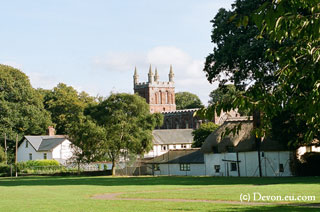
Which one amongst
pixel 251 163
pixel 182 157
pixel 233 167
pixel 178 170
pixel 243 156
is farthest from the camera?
pixel 182 157

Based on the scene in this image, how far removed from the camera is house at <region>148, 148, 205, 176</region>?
60594 millimetres

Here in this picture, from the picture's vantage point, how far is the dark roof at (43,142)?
7811 centimetres

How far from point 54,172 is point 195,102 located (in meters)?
87.7

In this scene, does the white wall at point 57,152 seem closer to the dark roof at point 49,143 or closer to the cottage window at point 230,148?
the dark roof at point 49,143

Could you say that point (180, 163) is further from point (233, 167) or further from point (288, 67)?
point (288, 67)

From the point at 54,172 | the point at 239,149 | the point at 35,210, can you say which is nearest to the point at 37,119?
the point at 54,172

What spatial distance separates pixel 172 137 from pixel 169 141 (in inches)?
69.6

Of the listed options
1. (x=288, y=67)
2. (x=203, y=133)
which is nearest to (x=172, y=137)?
(x=203, y=133)

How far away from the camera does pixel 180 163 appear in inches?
2461

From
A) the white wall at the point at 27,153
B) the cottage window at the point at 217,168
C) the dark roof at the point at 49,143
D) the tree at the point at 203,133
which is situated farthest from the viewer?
the white wall at the point at 27,153

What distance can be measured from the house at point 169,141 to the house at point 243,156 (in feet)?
92.9

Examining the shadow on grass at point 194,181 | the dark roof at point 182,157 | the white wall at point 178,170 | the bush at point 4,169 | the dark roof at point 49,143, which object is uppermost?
the dark roof at point 49,143

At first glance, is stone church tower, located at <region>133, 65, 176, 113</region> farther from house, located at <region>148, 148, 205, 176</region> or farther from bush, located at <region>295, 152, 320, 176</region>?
bush, located at <region>295, 152, 320, 176</region>

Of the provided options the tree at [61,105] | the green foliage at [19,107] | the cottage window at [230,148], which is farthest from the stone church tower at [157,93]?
the cottage window at [230,148]
